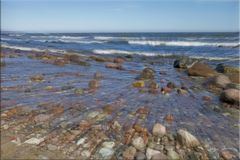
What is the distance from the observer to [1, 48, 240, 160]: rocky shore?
12.7 ft

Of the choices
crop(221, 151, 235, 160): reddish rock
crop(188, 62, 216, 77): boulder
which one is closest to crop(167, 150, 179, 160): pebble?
crop(221, 151, 235, 160): reddish rock

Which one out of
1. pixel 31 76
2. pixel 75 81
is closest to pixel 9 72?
pixel 31 76

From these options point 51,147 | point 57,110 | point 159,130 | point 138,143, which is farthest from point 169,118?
point 51,147

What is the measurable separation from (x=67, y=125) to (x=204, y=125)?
247cm

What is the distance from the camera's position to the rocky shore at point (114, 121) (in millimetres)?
3866

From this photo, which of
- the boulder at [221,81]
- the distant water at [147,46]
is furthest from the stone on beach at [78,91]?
the distant water at [147,46]

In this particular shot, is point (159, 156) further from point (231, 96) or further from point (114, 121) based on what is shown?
point (231, 96)

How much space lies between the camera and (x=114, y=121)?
4.98m

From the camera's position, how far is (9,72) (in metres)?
9.38

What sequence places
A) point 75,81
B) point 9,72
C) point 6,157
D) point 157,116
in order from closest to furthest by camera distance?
point 6,157 → point 157,116 → point 75,81 → point 9,72

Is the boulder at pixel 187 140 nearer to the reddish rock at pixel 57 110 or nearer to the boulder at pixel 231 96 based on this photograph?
the reddish rock at pixel 57 110

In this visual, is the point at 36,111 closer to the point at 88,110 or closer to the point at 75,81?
the point at 88,110

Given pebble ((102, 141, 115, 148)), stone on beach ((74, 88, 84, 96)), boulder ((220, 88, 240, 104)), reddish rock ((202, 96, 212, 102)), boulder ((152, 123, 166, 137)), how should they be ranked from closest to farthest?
pebble ((102, 141, 115, 148)), boulder ((152, 123, 166, 137)), boulder ((220, 88, 240, 104)), stone on beach ((74, 88, 84, 96)), reddish rock ((202, 96, 212, 102))

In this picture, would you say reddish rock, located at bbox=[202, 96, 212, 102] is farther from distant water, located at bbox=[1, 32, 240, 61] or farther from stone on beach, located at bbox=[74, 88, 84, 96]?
distant water, located at bbox=[1, 32, 240, 61]
